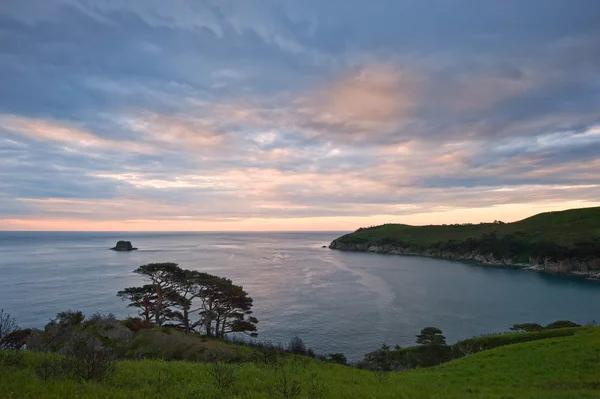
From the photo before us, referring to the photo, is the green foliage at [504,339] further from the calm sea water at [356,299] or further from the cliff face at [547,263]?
the cliff face at [547,263]

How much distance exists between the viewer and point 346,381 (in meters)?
14.4

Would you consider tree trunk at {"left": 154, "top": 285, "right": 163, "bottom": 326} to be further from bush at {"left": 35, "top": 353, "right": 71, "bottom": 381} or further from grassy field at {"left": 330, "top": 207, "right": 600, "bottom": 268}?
grassy field at {"left": 330, "top": 207, "right": 600, "bottom": 268}

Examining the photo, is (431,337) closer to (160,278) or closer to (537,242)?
(160,278)

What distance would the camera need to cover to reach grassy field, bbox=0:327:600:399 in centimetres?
811

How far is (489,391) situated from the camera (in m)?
14.4

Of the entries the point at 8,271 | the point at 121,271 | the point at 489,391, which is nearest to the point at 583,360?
the point at 489,391

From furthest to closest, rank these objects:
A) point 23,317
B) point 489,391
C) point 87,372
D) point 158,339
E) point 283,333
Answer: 1. point 23,317
2. point 283,333
3. point 158,339
4. point 489,391
5. point 87,372

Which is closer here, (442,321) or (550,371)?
(550,371)

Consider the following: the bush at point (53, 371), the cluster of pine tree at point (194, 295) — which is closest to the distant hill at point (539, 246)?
the cluster of pine tree at point (194, 295)

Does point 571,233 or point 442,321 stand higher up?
point 571,233

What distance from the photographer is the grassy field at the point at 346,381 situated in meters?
8.11

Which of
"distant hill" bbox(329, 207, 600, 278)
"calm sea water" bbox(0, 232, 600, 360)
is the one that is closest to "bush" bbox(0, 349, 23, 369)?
"calm sea water" bbox(0, 232, 600, 360)

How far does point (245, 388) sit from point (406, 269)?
124282 millimetres

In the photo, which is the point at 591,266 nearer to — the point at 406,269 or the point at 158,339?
the point at 406,269
